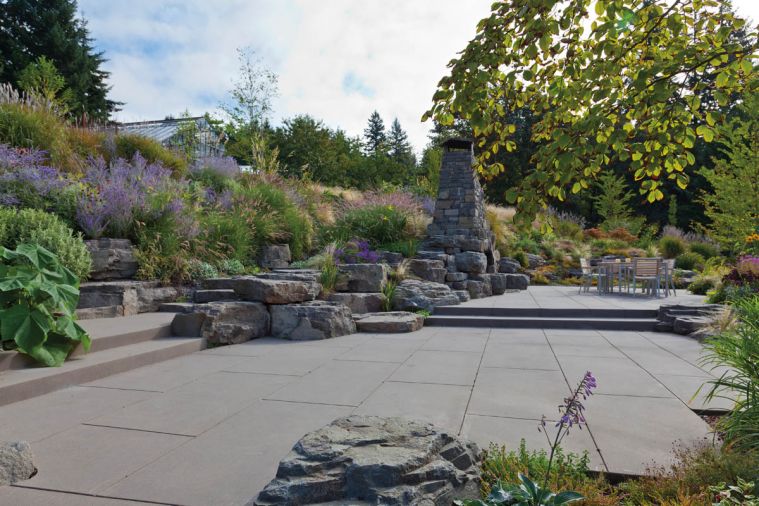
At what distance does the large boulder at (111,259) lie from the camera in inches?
229

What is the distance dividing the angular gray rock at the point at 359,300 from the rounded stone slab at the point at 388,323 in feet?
2.08

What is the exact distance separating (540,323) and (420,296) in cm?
199

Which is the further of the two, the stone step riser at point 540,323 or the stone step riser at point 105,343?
the stone step riser at point 540,323

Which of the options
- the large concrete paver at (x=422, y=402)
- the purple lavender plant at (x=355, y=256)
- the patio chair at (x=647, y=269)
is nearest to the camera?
the large concrete paver at (x=422, y=402)

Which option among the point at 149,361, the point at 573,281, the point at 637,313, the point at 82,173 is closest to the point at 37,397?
the point at 149,361

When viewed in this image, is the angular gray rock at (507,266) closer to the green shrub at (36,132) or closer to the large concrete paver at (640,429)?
the large concrete paver at (640,429)

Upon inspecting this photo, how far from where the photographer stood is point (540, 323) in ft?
22.2

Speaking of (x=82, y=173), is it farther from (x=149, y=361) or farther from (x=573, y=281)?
(x=573, y=281)

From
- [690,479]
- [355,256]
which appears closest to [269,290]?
[355,256]

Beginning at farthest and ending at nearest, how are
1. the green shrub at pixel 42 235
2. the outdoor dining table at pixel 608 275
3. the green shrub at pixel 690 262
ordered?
the green shrub at pixel 690 262
the outdoor dining table at pixel 608 275
the green shrub at pixel 42 235

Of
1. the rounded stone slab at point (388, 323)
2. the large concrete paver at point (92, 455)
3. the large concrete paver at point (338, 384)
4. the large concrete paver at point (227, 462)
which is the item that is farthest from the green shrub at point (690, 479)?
the rounded stone slab at point (388, 323)

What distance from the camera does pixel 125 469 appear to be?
7.28ft

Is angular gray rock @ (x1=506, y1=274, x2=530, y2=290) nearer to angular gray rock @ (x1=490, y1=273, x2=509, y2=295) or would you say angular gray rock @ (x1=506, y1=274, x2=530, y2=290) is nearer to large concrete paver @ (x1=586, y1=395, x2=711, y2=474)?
angular gray rock @ (x1=490, y1=273, x2=509, y2=295)

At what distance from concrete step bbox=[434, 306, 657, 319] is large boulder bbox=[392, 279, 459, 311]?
9.0 inches
